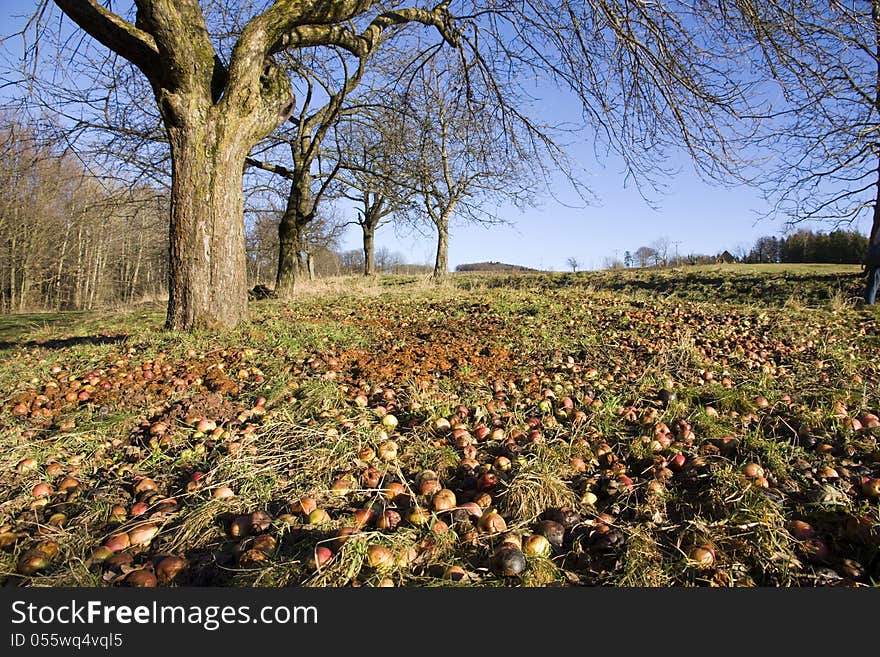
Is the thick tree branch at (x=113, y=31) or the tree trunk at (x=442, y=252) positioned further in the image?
the tree trunk at (x=442, y=252)

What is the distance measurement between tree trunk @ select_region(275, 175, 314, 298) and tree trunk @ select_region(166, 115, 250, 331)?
5340mm

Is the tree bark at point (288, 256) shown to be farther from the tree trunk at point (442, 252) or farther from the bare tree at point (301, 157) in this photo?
the tree trunk at point (442, 252)

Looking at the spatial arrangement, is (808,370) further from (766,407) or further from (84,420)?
(84,420)

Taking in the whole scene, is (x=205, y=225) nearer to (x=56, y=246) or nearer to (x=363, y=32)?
(x=363, y=32)

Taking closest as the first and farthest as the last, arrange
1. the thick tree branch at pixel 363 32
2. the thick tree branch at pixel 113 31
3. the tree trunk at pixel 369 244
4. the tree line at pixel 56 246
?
1. the thick tree branch at pixel 113 31
2. the thick tree branch at pixel 363 32
3. the tree line at pixel 56 246
4. the tree trunk at pixel 369 244

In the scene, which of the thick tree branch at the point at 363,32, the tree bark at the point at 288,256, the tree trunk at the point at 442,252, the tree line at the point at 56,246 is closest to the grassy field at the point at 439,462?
the thick tree branch at the point at 363,32

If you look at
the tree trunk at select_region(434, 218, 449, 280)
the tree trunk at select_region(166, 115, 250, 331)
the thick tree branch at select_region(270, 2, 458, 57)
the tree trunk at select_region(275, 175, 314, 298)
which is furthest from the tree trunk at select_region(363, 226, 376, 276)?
the tree trunk at select_region(166, 115, 250, 331)

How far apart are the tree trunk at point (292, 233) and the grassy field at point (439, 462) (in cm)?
565

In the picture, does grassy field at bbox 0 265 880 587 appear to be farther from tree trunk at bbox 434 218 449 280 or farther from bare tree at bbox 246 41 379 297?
tree trunk at bbox 434 218 449 280

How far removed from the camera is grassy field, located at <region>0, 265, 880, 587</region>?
1.58m

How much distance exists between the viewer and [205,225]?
→ 4430mm

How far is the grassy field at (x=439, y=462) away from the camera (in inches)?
62.4

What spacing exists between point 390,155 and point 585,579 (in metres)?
9.99

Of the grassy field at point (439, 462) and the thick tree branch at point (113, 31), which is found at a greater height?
the thick tree branch at point (113, 31)
